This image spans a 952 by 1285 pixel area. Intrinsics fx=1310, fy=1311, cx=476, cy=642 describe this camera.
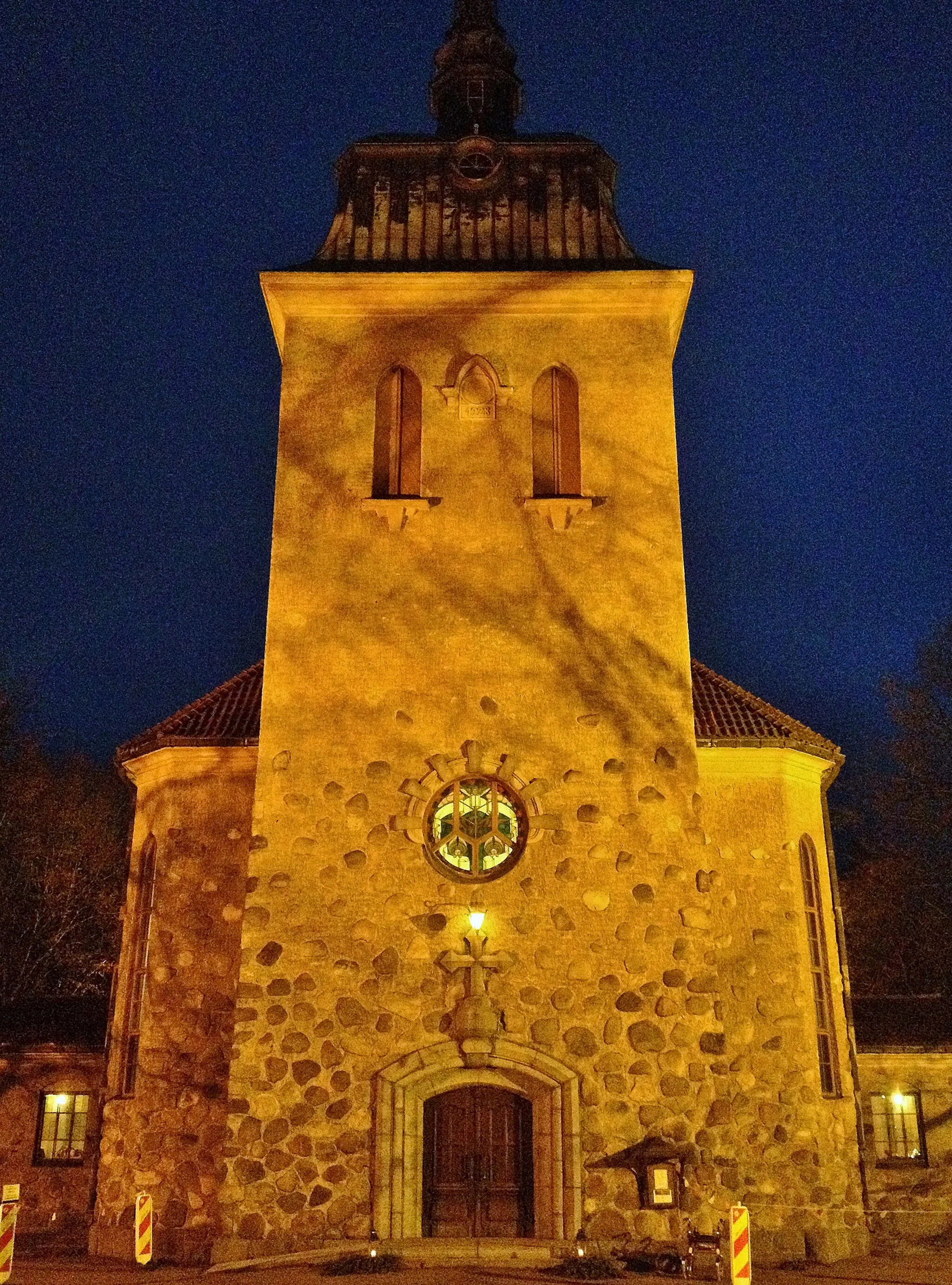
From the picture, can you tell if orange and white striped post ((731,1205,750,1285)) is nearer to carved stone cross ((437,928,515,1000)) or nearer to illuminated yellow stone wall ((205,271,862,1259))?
illuminated yellow stone wall ((205,271,862,1259))

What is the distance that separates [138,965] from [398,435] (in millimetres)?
8163

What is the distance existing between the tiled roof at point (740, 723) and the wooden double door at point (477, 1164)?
5617 millimetres

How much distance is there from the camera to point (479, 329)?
60.0 feet

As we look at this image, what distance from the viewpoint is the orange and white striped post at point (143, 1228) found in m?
14.6

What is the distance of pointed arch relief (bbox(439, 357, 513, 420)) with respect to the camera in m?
17.9

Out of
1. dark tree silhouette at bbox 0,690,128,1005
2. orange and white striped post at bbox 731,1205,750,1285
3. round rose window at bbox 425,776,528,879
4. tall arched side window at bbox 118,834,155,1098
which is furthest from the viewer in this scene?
Result: dark tree silhouette at bbox 0,690,128,1005

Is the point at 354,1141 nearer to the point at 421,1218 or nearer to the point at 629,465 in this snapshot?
the point at 421,1218

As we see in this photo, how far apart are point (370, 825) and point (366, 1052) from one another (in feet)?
8.75

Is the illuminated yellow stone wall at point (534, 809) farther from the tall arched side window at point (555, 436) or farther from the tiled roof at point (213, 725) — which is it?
the tiled roof at point (213, 725)

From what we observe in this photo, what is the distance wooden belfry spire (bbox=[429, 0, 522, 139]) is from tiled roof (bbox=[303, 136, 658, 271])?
168 centimetres

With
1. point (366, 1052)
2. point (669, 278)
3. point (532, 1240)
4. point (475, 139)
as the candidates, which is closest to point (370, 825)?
point (366, 1052)

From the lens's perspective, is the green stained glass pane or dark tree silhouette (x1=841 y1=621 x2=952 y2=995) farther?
dark tree silhouette (x1=841 y1=621 x2=952 y2=995)

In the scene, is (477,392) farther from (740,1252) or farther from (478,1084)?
(740,1252)

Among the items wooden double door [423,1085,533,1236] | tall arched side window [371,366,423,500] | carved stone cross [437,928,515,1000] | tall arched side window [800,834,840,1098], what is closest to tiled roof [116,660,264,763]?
tall arched side window [371,366,423,500]
